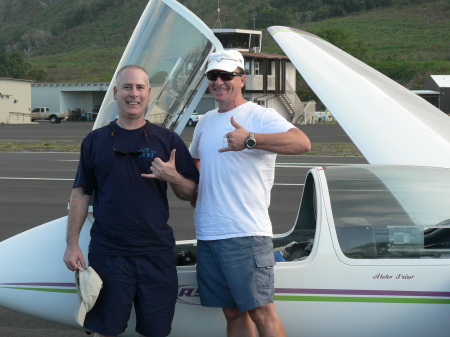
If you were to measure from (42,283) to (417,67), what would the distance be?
9159cm

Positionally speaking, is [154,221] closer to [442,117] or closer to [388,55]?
[442,117]

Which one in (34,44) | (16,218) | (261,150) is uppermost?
(34,44)

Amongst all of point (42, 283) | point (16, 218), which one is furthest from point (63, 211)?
point (42, 283)

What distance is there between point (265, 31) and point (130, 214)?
423ft

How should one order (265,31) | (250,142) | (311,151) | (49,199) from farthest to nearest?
(265,31), (311,151), (49,199), (250,142)

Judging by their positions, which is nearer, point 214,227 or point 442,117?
point 214,227

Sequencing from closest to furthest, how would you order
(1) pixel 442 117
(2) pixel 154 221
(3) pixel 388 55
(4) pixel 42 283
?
(2) pixel 154 221 → (4) pixel 42 283 → (1) pixel 442 117 → (3) pixel 388 55

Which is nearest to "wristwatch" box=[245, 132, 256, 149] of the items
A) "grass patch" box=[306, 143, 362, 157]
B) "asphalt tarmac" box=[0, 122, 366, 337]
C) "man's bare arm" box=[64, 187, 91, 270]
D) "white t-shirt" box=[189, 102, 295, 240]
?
"white t-shirt" box=[189, 102, 295, 240]

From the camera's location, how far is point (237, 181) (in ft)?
10.8

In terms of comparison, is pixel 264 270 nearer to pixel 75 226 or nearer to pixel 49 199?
pixel 75 226

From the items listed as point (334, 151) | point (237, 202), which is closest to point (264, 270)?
point (237, 202)

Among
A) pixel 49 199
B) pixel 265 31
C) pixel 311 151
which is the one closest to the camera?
pixel 49 199

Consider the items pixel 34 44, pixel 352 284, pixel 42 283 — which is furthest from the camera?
pixel 34 44

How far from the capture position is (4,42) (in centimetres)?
18050
